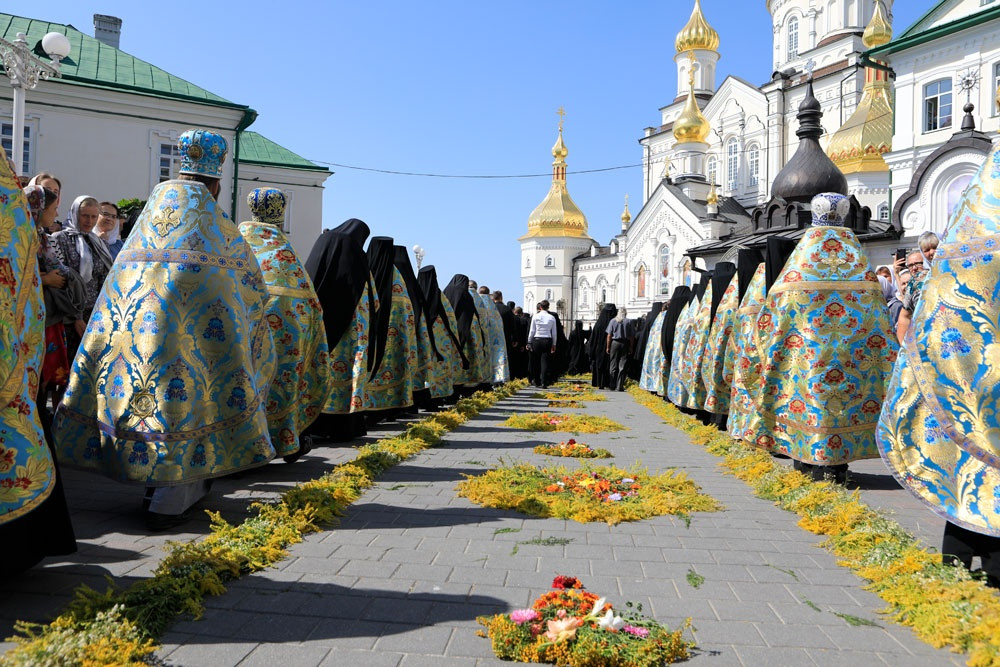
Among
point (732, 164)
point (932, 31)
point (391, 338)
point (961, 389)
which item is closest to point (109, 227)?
point (391, 338)

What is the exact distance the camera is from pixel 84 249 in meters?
6.58

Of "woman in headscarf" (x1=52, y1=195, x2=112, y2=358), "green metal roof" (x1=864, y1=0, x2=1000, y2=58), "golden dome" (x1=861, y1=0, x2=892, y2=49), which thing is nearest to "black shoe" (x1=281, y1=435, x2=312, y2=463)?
"woman in headscarf" (x1=52, y1=195, x2=112, y2=358)

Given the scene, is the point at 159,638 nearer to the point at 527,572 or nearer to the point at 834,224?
the point at 527,572

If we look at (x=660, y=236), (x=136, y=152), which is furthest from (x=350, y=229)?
(x=660, y=236)

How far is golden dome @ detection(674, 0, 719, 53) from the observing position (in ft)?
205

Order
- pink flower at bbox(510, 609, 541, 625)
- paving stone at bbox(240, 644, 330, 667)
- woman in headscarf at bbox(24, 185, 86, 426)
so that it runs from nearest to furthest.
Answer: paving stone at bbox(240, 644, 330, 667)
pink flower at bbox(510, 609, 541, 625)
woman in headscarf at bbox(24, 185, 86, 426)

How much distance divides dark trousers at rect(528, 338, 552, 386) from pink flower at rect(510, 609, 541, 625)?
15960mm

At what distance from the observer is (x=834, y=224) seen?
6.60 meters

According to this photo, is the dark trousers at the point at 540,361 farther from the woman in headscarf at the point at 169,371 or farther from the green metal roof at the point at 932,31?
the green metal roof at the point at 932,31

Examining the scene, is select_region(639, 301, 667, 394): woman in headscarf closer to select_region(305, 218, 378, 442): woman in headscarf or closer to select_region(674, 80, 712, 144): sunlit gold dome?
select_region(305, 218, 378, 442): woman in headscarf

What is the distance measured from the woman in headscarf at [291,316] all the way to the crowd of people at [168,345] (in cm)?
1

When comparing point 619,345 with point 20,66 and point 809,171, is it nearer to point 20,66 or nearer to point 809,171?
point 20,66

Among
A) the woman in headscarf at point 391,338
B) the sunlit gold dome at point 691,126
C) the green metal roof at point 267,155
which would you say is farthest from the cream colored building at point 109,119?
the sunlit gold dome at point 691,126

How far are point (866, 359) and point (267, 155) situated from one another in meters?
30.5
